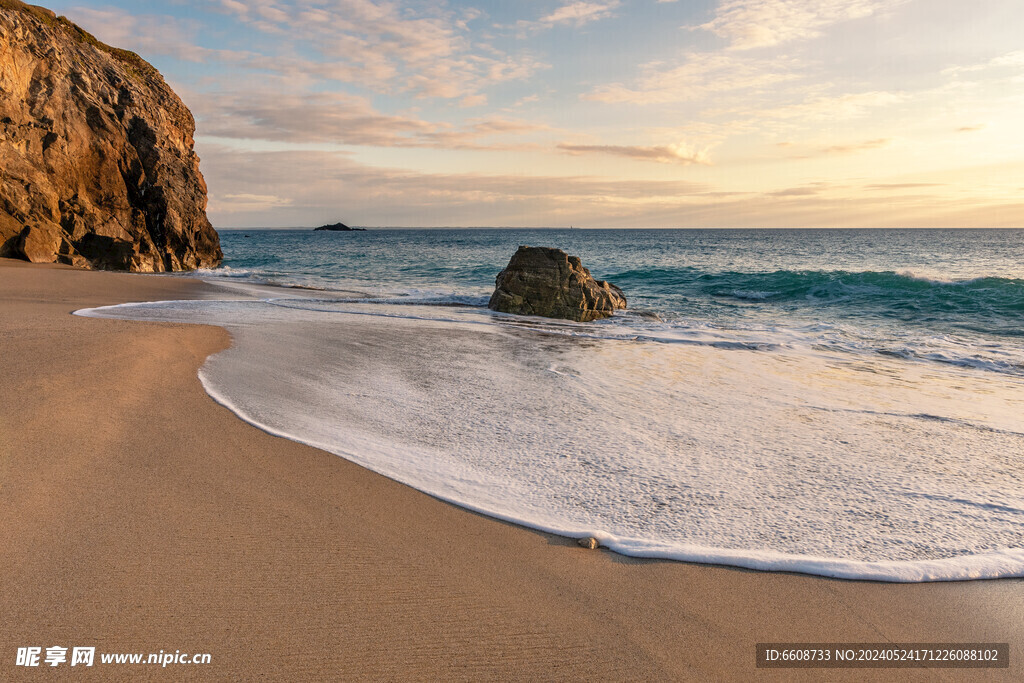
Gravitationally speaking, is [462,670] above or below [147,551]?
below

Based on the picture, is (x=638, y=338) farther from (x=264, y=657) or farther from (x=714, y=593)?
(x=264, y=657)

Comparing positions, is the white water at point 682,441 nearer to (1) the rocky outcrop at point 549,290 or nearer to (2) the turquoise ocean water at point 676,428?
(2) the turquoise ocean water at point 676,428

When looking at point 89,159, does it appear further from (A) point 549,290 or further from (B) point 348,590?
(B) point 348,590

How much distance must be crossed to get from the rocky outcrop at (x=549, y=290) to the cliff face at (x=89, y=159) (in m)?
14.1

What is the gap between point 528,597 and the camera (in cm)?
236

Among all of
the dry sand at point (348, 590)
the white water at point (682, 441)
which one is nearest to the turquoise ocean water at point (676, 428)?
the white water at point (682, 441)

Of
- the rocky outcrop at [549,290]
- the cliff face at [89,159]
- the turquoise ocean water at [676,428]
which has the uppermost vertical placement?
the cliff face at [89,159]

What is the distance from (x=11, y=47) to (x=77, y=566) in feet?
72.3

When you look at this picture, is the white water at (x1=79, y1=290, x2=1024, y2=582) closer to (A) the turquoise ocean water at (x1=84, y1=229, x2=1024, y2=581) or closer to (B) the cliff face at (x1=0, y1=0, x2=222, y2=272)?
(A) the turquoise ocean water at (x1=84, y1=229, x2=1024, y2=581)

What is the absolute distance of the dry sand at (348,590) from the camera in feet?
6.59

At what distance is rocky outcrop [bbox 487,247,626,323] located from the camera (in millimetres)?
13188

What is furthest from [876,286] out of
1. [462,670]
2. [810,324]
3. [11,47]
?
[11,47]

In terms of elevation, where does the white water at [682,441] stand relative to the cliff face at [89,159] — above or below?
below

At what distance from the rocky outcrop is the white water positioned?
4.94m
